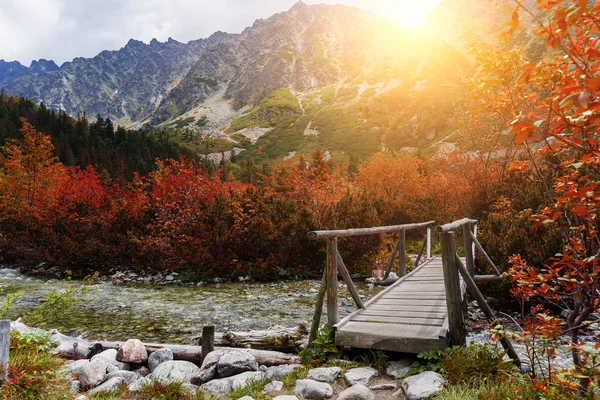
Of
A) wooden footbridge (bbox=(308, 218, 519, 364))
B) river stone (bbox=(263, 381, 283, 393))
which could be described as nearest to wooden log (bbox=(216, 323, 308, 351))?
wooden footbridge (bbox=(308, 218, 519, 364))

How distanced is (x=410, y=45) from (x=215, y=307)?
21925 centimetres

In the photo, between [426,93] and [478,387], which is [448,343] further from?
[426,93]

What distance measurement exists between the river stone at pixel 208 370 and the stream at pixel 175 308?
2162mm

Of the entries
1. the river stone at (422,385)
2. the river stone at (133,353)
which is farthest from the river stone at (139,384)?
the river stone at (422,385)

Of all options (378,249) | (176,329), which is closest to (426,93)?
(378,249)

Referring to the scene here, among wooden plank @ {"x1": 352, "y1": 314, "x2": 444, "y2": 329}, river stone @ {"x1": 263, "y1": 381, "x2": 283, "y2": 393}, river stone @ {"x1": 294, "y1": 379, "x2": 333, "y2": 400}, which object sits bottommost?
river stone @ {"x1": 263, "y1": 381, "x2": 283, "y2": 393}

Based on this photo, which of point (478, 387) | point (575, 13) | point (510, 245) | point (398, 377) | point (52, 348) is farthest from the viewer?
point (510, 245)

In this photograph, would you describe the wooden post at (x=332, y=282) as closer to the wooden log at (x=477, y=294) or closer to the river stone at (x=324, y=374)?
the river stone at (x=324, y=374)

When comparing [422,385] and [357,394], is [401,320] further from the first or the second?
[357,394]

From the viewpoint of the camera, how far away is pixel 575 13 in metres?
1.77

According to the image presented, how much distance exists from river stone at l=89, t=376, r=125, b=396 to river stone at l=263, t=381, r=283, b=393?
2152mm

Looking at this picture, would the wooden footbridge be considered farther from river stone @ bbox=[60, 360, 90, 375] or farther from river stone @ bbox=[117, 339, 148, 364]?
river stone @ bbox=[60, 360, 90, 375]

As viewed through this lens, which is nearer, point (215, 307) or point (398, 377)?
point (398, 377)

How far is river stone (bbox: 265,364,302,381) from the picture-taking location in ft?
16.5
